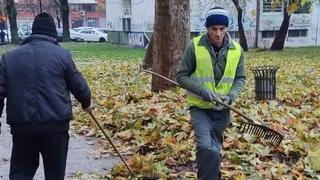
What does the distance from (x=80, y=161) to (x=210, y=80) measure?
2577 mm

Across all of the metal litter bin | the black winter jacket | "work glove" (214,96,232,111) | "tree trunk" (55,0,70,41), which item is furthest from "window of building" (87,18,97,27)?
the black winter jacket

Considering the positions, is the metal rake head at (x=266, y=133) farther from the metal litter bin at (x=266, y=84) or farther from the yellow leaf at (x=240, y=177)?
the metal litter bin at (x=266, y=84)

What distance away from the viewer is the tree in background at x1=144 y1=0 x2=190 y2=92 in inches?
470

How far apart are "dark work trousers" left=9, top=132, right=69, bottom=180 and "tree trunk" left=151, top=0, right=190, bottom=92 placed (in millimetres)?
7138

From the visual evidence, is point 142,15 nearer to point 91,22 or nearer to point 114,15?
point 114,15

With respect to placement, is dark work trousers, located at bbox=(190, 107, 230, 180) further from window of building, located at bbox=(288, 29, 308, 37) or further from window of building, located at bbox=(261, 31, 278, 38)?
window of building, located at bbox=(288, 29, 308, 37)

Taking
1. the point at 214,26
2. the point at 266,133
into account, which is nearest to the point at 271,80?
the point at 266,133

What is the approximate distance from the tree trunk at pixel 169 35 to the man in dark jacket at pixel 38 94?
7188 mm

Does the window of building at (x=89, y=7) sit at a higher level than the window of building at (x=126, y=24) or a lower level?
higher

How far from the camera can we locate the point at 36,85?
4594mm

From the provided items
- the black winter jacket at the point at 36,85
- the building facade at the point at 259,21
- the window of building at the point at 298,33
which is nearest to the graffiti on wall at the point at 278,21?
the building facade at the point at 259,21

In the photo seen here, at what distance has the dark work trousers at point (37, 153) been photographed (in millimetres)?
4746

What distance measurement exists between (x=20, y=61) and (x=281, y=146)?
354 centimetres

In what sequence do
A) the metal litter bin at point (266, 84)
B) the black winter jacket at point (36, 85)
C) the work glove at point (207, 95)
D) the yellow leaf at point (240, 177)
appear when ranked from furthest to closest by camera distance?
the metal litter bin at point (266, 84)
the yellow leaf at point (240, 177)
the work glove at point (207, 95)
the black winter jacket at point (36, 85)
